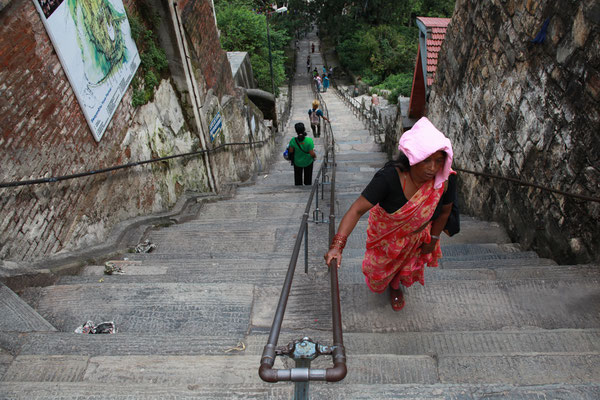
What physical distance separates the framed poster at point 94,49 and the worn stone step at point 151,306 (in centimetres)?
166

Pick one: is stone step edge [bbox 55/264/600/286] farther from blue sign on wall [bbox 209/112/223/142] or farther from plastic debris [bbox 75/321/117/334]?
blue sign on wall [bbox 209/112/223/142]

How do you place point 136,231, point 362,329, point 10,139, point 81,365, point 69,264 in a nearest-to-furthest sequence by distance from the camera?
point 81,365 < point 362,329 < point 10,139 < point 69,264 < point 136,231

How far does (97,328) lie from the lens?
2.36 meters

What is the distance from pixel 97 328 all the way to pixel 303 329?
1260mm

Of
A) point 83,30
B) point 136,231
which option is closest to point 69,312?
point 136,231

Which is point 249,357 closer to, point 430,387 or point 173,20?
point 430,387

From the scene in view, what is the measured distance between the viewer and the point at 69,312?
2486 mm

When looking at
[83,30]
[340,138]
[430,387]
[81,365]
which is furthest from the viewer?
[340,138]

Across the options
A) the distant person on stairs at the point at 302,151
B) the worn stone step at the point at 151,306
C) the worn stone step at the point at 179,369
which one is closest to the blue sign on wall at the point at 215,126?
the distant person on stairs at the point at 302,151

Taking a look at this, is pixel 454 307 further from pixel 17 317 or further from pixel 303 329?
pixel 17 317

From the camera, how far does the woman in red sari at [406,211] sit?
2.00 metres

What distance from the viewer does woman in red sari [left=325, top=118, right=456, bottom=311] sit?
1995 millimetres

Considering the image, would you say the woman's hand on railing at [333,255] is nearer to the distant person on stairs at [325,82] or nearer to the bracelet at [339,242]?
the bracelet at [339,242]

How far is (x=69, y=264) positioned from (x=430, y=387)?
2.84m
